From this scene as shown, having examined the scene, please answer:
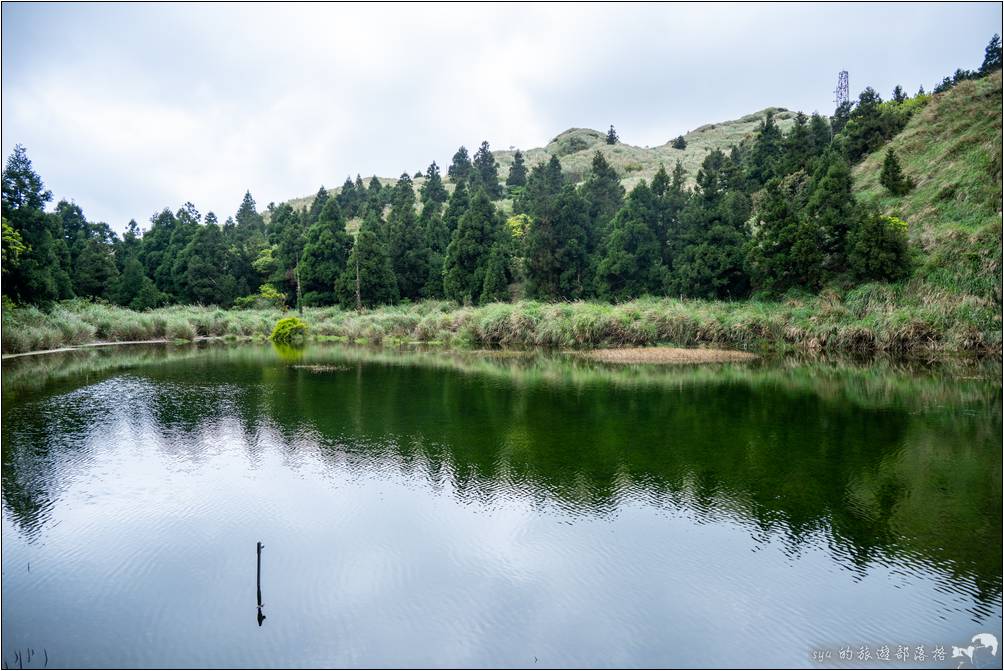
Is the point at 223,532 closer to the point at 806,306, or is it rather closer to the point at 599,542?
the point at 599,542

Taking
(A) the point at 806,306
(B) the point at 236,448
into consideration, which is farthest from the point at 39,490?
(A) the point at 806,306

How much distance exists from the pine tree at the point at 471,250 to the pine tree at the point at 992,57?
32954 mm

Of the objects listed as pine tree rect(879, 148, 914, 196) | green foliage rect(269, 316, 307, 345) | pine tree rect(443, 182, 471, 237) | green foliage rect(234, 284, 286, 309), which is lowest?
green foliage rect(269, 316, 307, 345)

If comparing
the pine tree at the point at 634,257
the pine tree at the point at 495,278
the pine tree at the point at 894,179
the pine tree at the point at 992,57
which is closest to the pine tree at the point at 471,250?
the pine tree at the point at 495,278

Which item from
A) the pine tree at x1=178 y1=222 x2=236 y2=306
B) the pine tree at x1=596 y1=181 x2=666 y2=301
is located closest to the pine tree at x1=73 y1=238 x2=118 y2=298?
the pine tree at x1=178 y1=222 x2=236 y2=306

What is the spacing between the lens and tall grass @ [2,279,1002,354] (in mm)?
20859

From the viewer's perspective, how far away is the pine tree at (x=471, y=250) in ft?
117

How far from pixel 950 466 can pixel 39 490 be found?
1103 centimetres

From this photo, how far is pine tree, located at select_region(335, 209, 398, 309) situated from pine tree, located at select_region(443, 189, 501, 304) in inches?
181

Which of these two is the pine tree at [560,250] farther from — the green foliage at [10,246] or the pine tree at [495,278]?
Answer: the green foliage at [10,246]

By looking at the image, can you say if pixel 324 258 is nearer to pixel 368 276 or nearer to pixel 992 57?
pixel 368 276

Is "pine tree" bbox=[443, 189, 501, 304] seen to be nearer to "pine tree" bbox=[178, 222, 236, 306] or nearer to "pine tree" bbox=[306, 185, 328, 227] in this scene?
"pine tree" bbox=[178, 222, 236, 306]

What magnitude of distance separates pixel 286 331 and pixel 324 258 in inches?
471

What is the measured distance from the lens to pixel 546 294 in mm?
33469
